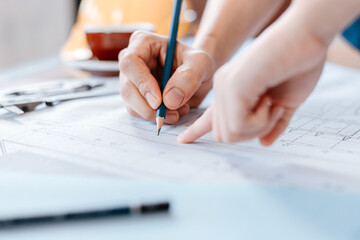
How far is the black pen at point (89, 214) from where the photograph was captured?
266mm

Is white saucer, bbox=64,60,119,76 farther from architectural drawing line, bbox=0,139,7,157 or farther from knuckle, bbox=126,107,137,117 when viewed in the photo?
architectural drawing line, bbox=0,139,7,157

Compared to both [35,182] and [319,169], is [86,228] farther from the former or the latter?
[319,169]

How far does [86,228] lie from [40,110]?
345mm

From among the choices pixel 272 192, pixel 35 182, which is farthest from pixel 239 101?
pixel 35 182

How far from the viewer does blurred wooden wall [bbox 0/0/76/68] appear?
1.59 metres

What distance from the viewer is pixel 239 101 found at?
0.32 m

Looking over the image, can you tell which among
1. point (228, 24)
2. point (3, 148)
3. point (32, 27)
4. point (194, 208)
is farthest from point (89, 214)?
point (32, 27)

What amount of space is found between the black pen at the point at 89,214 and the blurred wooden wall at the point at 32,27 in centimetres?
148

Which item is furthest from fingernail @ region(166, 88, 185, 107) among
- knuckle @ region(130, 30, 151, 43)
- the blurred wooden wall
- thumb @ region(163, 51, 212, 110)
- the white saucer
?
the blurred wooden wall

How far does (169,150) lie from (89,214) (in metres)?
0.15

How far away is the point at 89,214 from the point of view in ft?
0.89

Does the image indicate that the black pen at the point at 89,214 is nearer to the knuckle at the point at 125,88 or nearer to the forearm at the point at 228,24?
the knuckle at the point at 125,88

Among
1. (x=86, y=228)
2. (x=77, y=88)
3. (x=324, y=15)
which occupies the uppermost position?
(x=324, y=15)

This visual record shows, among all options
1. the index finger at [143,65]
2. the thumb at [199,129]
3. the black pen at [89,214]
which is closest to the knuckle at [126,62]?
the index finger at [143,65]
